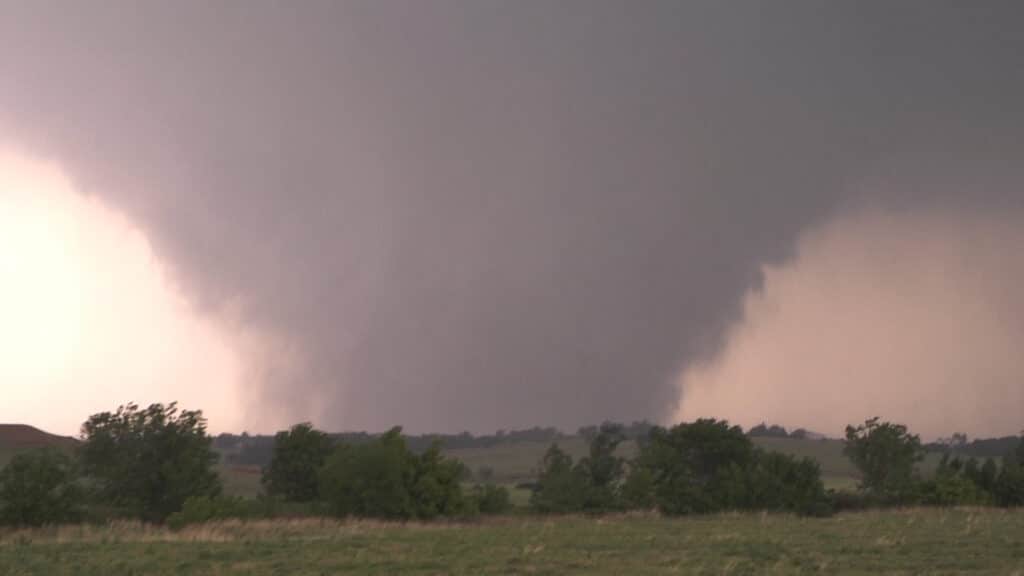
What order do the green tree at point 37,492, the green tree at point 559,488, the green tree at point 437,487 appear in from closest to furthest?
1. the green tree at point 37,492
2. the green tree at point 437,487
3. the green tree at point 559,488

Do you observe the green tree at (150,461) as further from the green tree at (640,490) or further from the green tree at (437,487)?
the green tree at (640,490)

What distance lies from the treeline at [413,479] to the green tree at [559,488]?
0.30 ft

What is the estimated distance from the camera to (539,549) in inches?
1390

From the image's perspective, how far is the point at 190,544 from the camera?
3788 cm

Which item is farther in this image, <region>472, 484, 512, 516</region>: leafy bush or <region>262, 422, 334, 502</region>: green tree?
<region>262, 422, 334, 502</region>: green tree

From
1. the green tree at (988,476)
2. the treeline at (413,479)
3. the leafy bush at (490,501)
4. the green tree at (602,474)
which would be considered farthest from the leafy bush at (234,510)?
the green tree at (988,476)

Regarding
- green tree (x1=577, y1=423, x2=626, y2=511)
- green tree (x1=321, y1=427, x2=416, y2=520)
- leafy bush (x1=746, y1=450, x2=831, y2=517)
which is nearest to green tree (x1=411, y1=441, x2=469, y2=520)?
green tree (x1=321, y1=427, x2=416, y2=520)

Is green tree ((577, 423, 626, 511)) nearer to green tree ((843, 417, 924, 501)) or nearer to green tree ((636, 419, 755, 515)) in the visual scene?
green tree ((636, 419, 755, 515))

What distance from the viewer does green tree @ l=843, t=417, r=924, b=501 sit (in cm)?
7862

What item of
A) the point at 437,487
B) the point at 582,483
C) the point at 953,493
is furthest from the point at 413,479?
the point at 953,493

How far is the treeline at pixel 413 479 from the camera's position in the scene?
56719mm

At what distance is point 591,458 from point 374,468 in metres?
20.5

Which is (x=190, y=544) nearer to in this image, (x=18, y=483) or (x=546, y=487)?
(x=18, y=483)

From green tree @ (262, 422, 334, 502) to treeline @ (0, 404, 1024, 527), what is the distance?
3.3 inches
